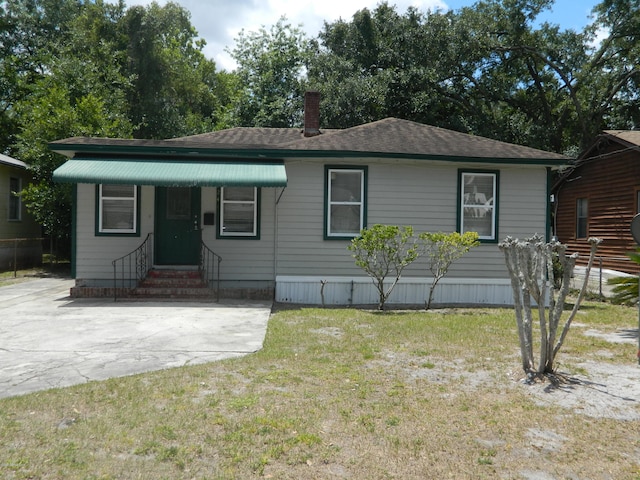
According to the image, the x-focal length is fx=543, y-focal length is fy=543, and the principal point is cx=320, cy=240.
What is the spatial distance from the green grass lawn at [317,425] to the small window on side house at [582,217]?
1421cm

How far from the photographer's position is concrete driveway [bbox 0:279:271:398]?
18.5 feet

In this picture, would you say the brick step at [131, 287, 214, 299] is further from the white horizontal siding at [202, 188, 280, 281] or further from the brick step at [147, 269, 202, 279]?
the white horizontal siding at [202, 188, 280, 281]

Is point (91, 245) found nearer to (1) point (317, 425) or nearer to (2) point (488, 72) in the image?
(1) point (317, 425)

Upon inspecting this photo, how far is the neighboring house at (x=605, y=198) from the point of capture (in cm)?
1669

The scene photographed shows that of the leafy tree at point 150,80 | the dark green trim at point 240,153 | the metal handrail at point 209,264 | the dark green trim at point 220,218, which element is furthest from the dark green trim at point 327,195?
the leafy tree at point 150,80

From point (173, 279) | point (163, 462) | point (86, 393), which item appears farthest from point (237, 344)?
point (173, 279)

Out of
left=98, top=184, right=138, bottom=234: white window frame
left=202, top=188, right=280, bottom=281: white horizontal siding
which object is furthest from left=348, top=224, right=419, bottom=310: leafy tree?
left=98, top=184, right=138, bottom=234: white window frame

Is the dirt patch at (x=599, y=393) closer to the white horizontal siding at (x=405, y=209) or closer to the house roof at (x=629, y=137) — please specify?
the white horizontal siding at (x=405, y=209)

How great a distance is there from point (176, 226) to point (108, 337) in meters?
4.54

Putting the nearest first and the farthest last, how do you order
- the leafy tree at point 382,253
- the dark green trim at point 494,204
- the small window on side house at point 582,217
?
the leafy tree at point 382,253
the dark green trim at point 494,204
the small window on side house at point 582,217

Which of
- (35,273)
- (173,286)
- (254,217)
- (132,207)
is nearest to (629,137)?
(254,217)

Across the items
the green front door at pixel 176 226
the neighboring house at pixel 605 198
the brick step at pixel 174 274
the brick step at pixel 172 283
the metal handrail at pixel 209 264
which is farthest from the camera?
the neighboring house at pixel 605 198

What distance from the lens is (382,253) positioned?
10.5 meters

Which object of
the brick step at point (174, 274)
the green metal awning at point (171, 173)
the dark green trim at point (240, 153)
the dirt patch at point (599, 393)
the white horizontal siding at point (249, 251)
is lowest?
the dirt patch at point (599, 393)
